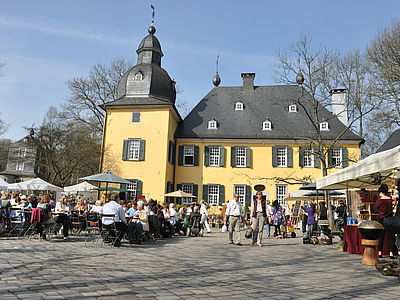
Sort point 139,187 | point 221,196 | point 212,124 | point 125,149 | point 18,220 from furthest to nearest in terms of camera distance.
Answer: point 212,124, point 221,196, point 125,149, point 139,187, point 18,220

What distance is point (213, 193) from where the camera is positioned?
88.6 feet

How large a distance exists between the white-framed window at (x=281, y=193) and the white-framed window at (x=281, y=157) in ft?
5.21

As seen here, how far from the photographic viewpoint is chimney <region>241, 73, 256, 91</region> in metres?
31.5

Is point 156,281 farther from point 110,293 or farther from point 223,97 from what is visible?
point 223,97

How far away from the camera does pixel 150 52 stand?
28.4 meters

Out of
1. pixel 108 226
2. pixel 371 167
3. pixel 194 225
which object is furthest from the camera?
pixel 194 225

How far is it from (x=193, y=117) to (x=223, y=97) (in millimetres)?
3555

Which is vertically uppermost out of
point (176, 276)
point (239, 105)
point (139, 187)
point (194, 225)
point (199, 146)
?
point (239, 105)

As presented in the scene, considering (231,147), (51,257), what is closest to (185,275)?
(51,257)

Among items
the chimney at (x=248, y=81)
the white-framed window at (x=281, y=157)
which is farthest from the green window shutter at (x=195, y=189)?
the chimney at (x=248, y=81)

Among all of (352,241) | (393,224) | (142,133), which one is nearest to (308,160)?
(142,133)

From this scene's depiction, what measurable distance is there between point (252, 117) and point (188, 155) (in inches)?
239

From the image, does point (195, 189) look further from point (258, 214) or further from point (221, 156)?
point (258, 214)

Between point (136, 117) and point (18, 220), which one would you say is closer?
point (18, 220)
